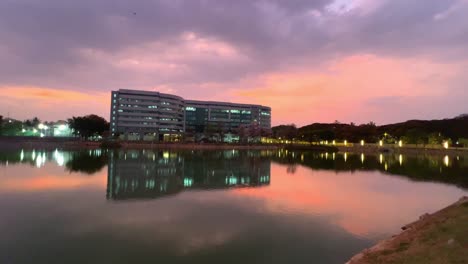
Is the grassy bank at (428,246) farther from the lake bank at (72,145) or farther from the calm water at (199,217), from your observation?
the lake bank at (72,145)

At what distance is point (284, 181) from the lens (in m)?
25.9

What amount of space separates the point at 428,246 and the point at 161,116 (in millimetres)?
125808

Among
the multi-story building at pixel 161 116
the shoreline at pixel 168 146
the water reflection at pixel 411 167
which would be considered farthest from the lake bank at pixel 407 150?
the multi-story building at pixel 161 116

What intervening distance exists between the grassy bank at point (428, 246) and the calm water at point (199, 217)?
1.26 meters

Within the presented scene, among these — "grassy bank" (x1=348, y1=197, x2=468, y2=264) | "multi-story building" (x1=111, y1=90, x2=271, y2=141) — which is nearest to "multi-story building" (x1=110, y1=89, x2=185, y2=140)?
"multi-story building" (x1=111, y1=90, x2=271, y2=141)

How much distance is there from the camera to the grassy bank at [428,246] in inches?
275

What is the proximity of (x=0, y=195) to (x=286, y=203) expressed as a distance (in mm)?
16129

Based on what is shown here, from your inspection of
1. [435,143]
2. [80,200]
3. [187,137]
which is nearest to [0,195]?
[80,200]

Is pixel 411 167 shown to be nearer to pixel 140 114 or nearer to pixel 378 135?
pixel 378 135

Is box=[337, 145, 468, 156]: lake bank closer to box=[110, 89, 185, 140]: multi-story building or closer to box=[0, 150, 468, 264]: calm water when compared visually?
box=[0, 150, 468, 264]: calm water

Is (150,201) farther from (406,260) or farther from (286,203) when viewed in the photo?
(406,260)

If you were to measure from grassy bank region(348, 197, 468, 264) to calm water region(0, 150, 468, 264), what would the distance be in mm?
1259

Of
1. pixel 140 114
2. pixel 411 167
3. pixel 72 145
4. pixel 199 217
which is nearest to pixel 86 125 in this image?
pixel 72 145

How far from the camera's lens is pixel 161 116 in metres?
128
